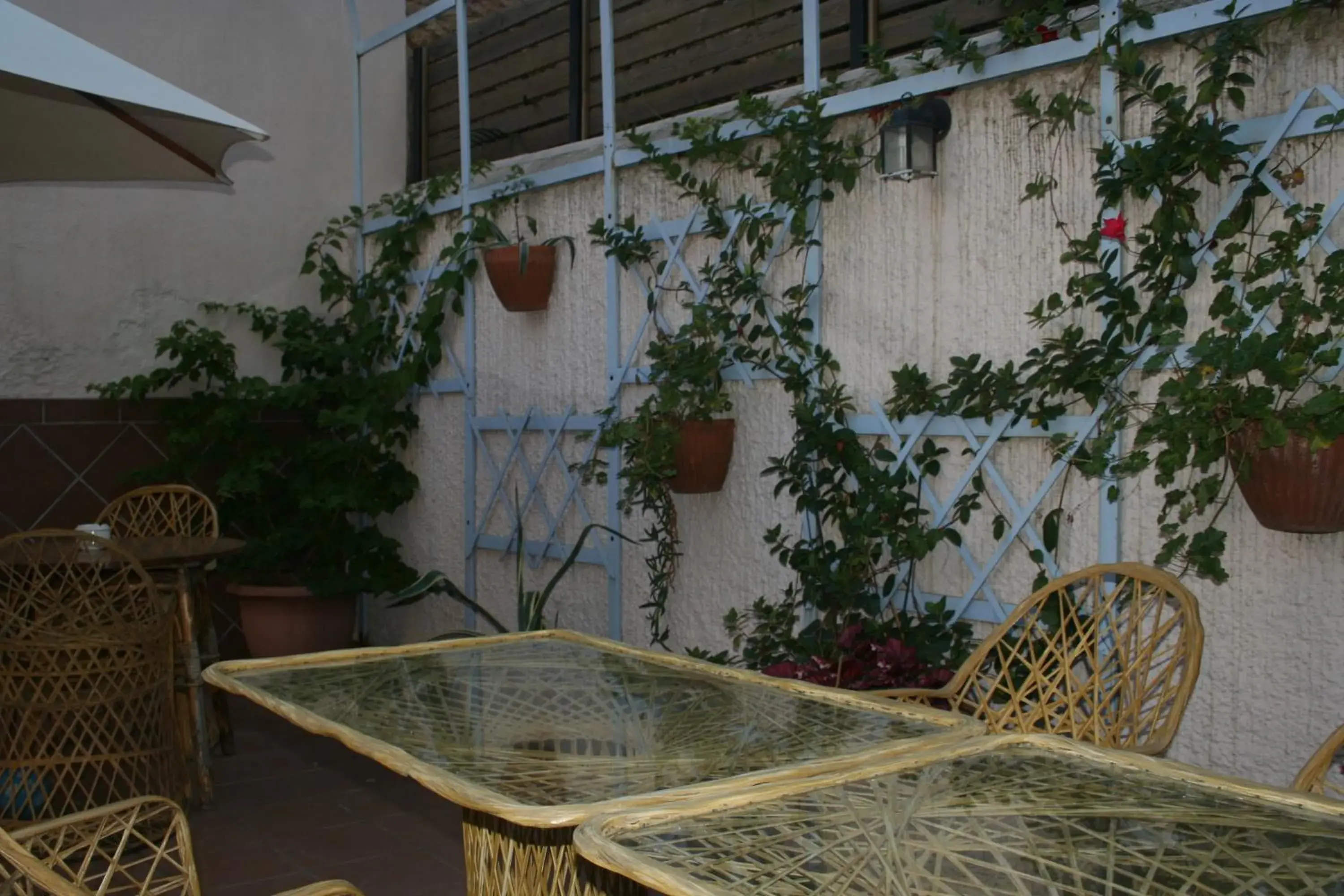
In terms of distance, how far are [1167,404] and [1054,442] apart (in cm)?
32

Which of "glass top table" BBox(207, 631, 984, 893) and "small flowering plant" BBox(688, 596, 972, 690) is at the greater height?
"glass top table" BBox(207, 631, 984, 893)

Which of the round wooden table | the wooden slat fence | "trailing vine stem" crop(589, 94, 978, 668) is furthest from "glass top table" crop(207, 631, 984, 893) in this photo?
the wooden slat fence

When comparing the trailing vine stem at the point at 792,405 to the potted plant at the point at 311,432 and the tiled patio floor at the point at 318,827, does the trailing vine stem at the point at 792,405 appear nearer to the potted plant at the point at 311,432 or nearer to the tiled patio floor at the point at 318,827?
the tiled patio floor at the point at 318,827

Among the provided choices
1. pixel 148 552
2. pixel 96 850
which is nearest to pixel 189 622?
pixel 148 552

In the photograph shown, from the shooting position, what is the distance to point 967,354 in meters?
3.36

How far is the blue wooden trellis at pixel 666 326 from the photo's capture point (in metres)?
2.90

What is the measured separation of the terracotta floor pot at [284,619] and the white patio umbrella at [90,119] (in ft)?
6.99

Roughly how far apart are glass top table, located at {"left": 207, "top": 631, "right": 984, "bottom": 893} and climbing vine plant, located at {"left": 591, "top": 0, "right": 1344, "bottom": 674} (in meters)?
1.17

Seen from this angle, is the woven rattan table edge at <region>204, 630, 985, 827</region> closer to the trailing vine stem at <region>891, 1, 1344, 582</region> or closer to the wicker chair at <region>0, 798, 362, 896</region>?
the wicker chair at <region>0, 798, 362, 896</region>

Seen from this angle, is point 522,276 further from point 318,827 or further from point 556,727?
point 556,727

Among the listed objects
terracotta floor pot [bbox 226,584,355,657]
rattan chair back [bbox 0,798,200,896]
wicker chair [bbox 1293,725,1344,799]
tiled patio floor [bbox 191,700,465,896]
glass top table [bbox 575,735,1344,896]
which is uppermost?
glass top table [bbox 575,735,1344,896]

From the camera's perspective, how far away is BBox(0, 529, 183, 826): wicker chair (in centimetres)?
326

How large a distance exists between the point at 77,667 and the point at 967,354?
2.41 m

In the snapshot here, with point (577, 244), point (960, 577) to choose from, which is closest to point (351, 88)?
point (577, 244)
